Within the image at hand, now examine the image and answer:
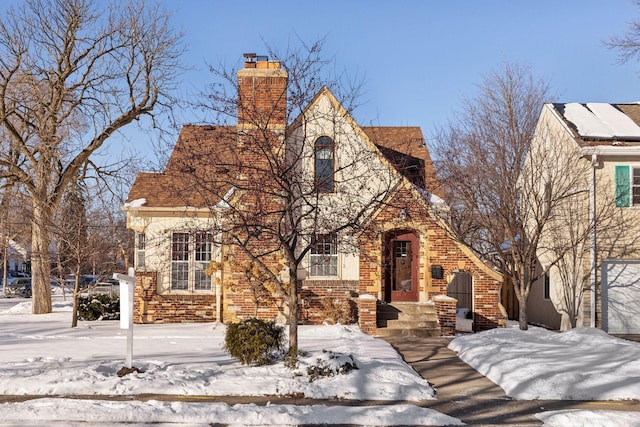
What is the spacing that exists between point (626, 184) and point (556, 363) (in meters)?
9.33

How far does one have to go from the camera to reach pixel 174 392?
9.11 m

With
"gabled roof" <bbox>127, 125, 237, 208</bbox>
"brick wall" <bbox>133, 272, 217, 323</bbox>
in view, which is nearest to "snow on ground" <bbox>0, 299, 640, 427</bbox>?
"gabled roof" <bbox>127, 125, 237, 208</bbox>

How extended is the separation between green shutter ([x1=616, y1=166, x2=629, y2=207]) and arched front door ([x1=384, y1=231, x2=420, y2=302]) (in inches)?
240

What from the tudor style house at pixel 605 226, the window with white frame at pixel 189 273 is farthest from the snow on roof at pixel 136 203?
the tudor style house at pixel 605 226

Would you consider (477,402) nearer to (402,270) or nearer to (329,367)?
(329,367)

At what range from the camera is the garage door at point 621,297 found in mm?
18125

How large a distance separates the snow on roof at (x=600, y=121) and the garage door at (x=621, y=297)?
12.9 feet

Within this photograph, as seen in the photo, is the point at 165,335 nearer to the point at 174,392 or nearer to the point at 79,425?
the point at 174,392

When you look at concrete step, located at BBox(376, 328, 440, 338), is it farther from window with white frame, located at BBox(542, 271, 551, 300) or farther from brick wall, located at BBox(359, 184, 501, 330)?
window with white frame, located at BBox(542, 271, 551, 300)

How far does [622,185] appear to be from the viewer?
1811 cm

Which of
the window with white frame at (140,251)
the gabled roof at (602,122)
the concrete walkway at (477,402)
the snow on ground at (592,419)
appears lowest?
the concrete walkway at (477,402)

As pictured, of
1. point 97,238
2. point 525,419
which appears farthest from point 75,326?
point 525,419

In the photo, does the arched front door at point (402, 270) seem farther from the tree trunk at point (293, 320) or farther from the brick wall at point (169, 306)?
the tree trunk at point (293, 320)

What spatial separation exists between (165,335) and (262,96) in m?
7.02
